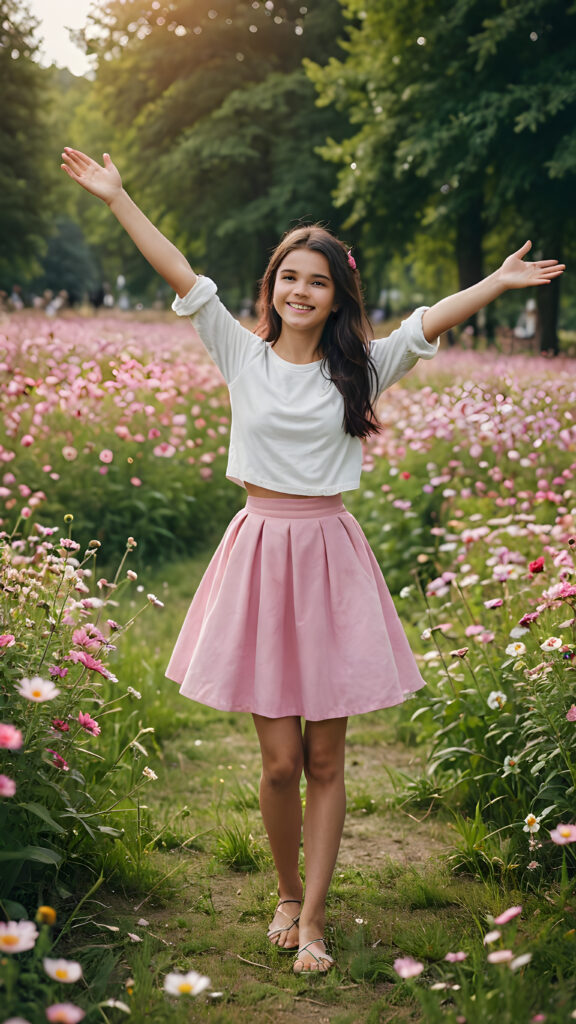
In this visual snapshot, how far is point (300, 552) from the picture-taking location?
2.52m

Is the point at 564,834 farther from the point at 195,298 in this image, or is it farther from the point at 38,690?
the point at 195,298

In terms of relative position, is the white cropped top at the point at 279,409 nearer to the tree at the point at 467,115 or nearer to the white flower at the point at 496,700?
the white flower at the point at 496,700

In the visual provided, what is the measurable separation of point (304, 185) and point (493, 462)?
1606cm

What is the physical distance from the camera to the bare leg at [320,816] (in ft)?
8.17

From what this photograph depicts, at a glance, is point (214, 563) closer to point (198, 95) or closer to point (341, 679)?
point (341, 679)

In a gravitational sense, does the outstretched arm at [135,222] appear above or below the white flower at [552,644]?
above

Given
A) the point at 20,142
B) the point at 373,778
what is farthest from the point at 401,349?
the point at 20,142

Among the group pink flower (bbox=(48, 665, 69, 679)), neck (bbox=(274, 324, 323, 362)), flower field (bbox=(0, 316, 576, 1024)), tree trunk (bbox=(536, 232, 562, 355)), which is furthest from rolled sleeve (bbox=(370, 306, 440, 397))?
tree trunk (bbox=(536, 232, 562, 355))

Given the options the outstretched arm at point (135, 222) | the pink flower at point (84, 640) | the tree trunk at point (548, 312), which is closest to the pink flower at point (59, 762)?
the pink flower at point (84, 640)

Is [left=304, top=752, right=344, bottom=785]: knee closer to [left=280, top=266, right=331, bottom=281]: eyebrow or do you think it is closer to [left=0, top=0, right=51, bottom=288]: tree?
[left=280, top=266, right=331, bottom=281]: eyebrow

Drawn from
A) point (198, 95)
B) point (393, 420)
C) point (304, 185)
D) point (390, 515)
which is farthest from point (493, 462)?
point (198, 95)

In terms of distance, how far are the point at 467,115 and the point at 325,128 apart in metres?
8.91

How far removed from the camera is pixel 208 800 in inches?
146

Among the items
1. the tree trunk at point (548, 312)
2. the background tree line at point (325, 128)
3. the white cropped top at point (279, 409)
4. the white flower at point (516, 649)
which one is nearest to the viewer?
the white cropped top at point (279, 409)
